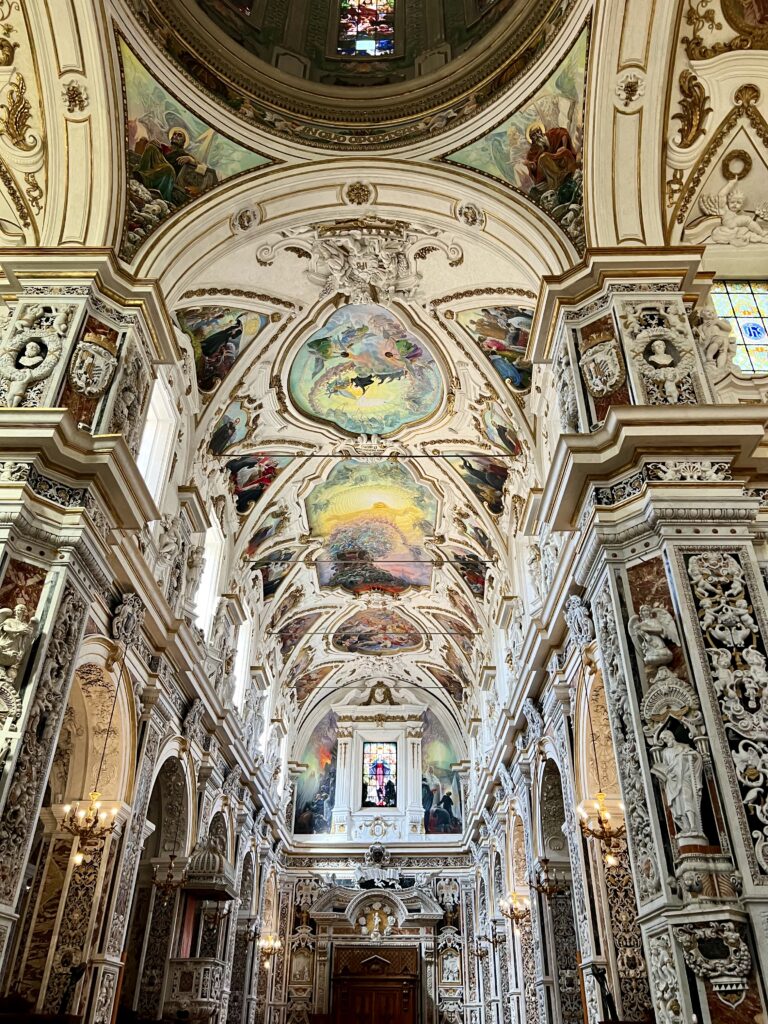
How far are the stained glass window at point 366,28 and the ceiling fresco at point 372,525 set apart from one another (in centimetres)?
791

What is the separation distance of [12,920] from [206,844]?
313 inches

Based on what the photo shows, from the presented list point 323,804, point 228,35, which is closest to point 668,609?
point 228,35

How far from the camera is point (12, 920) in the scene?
7055 millimetres

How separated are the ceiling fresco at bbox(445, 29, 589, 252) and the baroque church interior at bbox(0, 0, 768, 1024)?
0.15 ft

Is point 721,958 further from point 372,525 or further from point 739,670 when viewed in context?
point 372,525

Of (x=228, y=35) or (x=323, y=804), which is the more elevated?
(x=228, y=35)

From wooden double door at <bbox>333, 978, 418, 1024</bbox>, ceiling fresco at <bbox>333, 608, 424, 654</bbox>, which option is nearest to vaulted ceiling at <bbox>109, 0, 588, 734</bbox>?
ceiling fresco at <bbox>333, 608, 424, 654</bbox>

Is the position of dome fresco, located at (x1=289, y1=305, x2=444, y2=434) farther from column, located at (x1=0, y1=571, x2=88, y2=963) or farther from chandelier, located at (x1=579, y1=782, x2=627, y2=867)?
chandelier, located at (x1=579, y1=782, x2=627, y2=867)

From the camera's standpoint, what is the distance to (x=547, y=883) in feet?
42.4

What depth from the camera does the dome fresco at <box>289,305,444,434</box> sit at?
14.8 metres

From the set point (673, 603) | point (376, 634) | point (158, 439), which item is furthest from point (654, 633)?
point (376, 634)

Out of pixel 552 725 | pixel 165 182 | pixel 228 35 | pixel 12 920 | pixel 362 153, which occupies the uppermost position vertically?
pixel 228 35

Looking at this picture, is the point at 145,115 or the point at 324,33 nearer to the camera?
the point at 145,115

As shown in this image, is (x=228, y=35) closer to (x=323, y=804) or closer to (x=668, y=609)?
(x=668, y=609)
